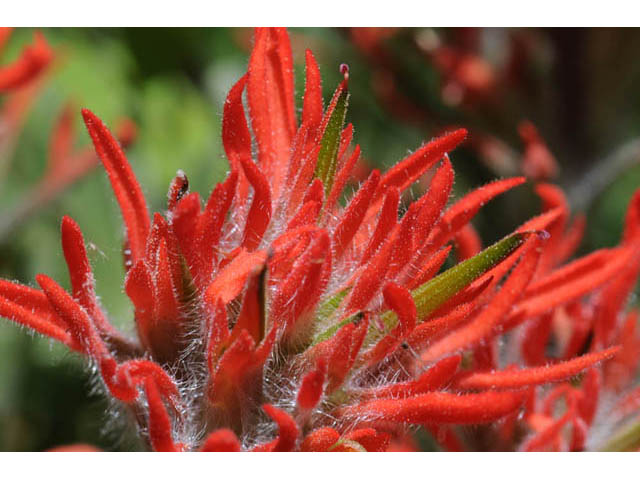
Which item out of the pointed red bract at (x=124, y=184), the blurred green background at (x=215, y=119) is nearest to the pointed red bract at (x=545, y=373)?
the pointed red bract at (x=124, y=184)

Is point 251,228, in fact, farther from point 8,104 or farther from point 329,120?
point 8,104

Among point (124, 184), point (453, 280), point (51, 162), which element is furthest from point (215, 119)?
point (453, 280)

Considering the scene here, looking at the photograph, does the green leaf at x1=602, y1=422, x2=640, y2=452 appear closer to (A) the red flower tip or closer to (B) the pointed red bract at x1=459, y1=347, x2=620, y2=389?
(B) the pointed red bract at x1=459, y1=347, x2=620, y2=389

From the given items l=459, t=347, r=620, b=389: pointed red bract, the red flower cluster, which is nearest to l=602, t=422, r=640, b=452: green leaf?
l=459, t=347, r=620, b=389: pointed red bract

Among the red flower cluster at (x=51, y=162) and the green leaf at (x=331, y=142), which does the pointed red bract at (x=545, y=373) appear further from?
the red flower cluster at (x=51, y=162)

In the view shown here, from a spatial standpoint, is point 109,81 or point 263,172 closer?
point 263,172

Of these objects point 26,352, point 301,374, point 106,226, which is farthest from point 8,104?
point 301,374

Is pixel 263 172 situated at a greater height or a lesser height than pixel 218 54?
lesser
